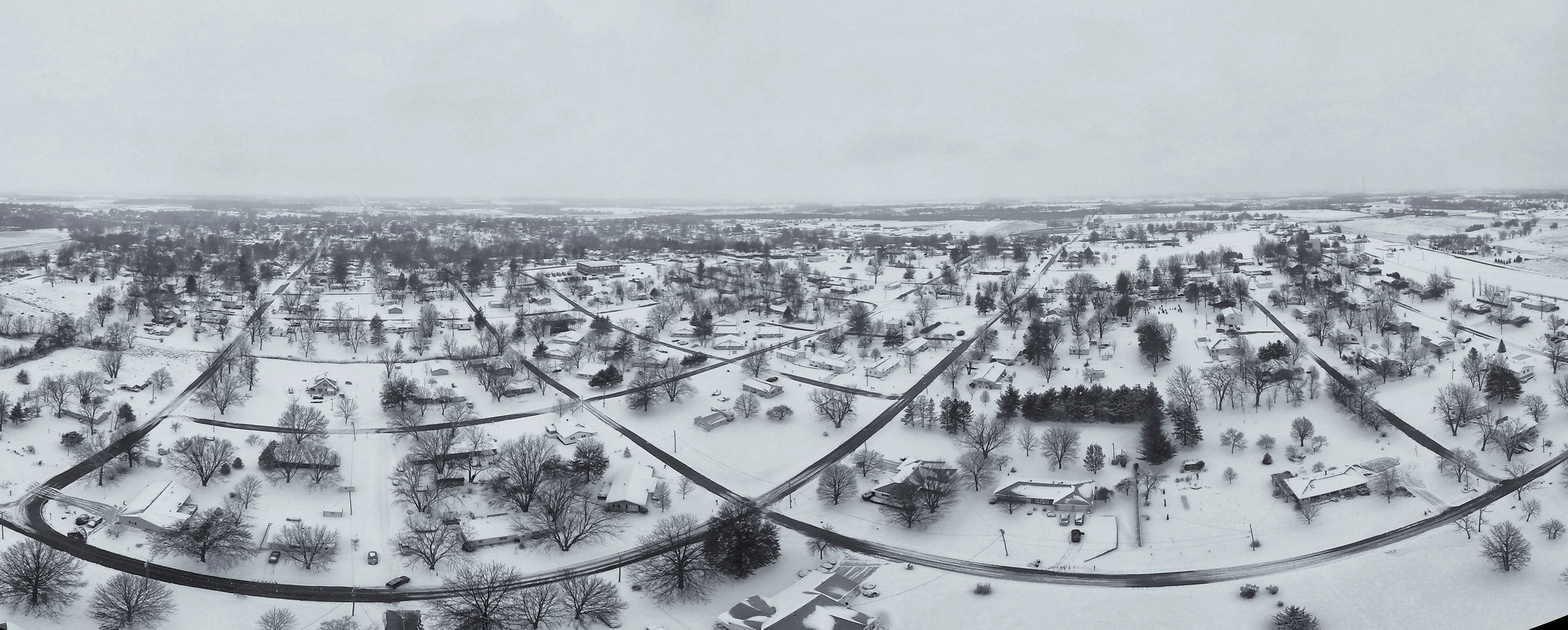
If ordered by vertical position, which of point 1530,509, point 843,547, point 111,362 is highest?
point 111,362

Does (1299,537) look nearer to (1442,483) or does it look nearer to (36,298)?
(1442,483)

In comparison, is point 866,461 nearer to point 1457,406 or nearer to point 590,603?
point 590,603

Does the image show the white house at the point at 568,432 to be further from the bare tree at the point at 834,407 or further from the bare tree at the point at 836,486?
the bare tree at the point at 836,486

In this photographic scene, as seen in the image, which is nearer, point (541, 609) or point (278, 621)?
point (278, 621)

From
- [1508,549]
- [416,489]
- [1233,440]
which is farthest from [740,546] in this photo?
[1233,440]

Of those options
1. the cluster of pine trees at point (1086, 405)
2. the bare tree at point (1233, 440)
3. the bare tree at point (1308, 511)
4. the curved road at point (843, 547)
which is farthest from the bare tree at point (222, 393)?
the bare tree at point (1308, 511)

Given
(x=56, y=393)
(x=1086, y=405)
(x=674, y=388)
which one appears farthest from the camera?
(x=674, y=388)

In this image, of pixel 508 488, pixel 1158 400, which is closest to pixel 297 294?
pixel 508 488
